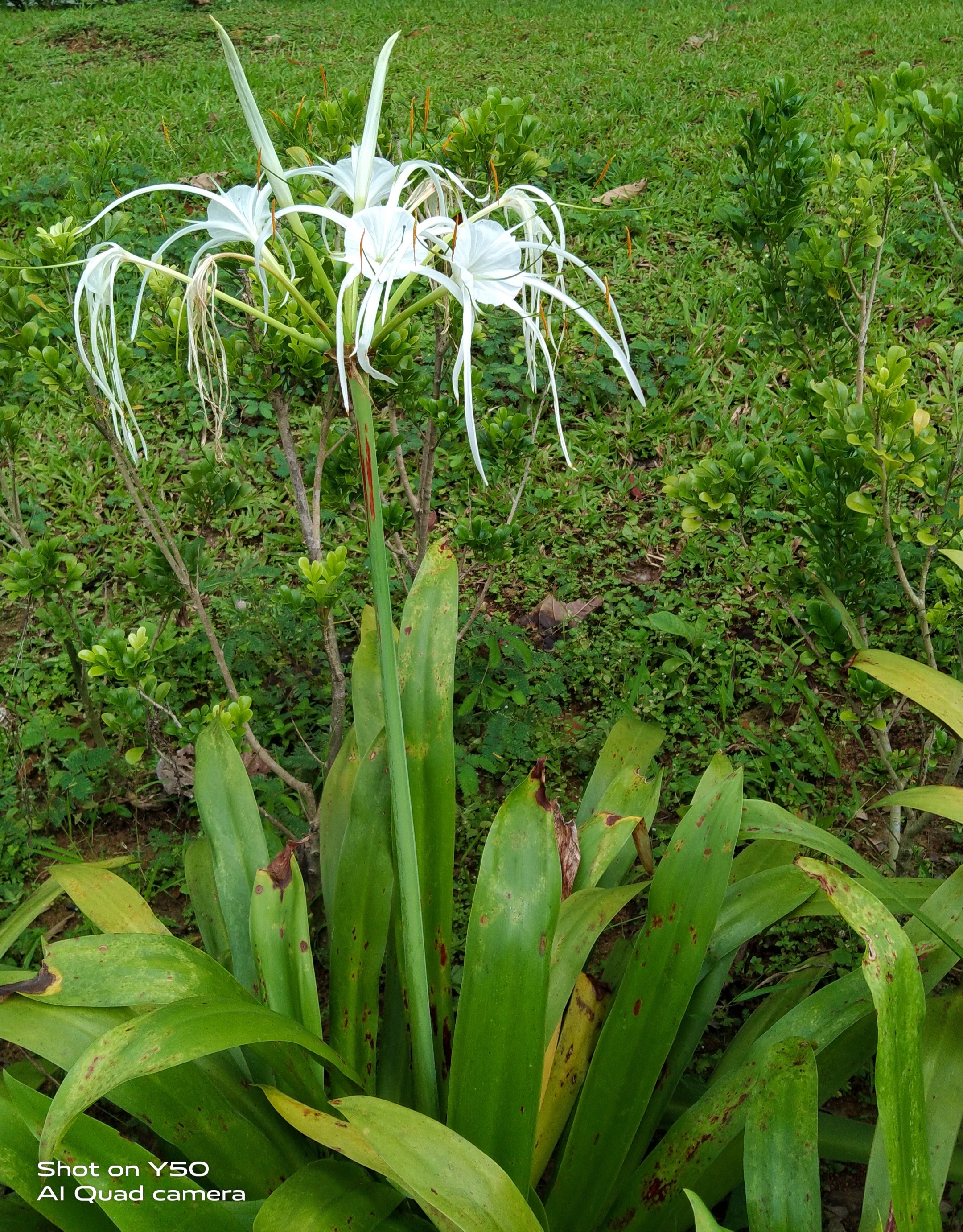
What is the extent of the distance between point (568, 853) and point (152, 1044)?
2.39 feet

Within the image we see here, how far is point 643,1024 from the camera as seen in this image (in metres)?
1.43

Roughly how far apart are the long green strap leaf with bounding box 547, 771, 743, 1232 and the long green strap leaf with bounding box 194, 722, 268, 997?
577mm

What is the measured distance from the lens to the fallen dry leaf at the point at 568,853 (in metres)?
1.61

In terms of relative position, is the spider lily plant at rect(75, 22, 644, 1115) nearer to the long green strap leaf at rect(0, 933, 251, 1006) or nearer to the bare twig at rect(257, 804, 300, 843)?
Result: the long green strap leaf at rect(0, 933, 251, 1006)

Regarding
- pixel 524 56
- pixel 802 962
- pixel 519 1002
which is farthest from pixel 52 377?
pixel 524 56

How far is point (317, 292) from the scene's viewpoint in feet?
6.39

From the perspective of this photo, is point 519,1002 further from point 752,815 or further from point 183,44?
point 183,44

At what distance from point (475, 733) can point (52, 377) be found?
1.27 meters

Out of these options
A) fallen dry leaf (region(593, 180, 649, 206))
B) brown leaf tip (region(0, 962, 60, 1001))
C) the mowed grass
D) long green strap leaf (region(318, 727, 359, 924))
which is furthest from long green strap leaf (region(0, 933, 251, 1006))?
fallen dry leaf (region(593, 180, 649, 206))

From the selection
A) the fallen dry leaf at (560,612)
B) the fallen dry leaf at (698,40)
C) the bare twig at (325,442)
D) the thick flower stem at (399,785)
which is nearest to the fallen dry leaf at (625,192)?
the fallen dry leaf at (560,612)

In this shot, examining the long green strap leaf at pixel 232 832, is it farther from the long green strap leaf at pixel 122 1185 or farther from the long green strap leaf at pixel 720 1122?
the long green strap leaf at pixel 720 1122

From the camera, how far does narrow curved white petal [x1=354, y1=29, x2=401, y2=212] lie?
102 centimetres

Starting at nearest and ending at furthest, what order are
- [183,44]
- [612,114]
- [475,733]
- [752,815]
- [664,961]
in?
[664,961]
[752,815]
[475,733]
[612,114]
[183,44]

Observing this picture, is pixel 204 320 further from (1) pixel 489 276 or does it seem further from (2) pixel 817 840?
(2) pixel 817 840
